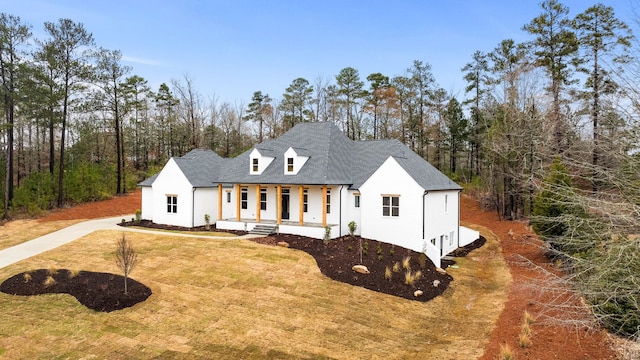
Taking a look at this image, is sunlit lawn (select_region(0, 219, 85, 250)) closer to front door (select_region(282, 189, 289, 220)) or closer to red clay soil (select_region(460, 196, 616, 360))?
front door (select_region(282, 189, 289, 220))

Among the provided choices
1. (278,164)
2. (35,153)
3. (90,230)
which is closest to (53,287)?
(90,230)

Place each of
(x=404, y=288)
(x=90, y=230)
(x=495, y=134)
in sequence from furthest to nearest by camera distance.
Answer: (x=495, y=134) → (x=90, y=230) → (x=404, y=288)

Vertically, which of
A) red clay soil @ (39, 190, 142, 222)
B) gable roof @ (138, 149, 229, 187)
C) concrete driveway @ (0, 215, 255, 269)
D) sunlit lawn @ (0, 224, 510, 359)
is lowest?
sunlit lawn @ (0, 224, 510, 359)

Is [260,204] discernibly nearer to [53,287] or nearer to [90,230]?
[90,230]

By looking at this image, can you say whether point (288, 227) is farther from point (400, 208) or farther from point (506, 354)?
point (506, 354)

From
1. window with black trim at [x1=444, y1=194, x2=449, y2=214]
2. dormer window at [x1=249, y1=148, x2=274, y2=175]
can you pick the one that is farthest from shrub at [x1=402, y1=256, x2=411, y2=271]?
dormer window at [x1=249, y1=148, x2=274, y2=175]

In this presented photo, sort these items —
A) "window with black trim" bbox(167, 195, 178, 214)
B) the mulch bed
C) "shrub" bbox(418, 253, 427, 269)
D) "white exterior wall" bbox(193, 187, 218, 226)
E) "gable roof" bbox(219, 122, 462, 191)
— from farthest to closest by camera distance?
"window with black trim" bbox(167, 195, 178, 214)
"white exterior wall" bbox(193, 187, 218, 226)
"gable roof" bbox(219, 122, 462, 191)
"shrub" bbox(418, 253, 427, 269)
the mulch bed

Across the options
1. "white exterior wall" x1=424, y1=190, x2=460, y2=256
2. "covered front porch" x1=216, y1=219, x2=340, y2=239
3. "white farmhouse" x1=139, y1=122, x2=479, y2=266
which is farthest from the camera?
"covered front porch" x1=216, y1=219, x2=340, y2=239
